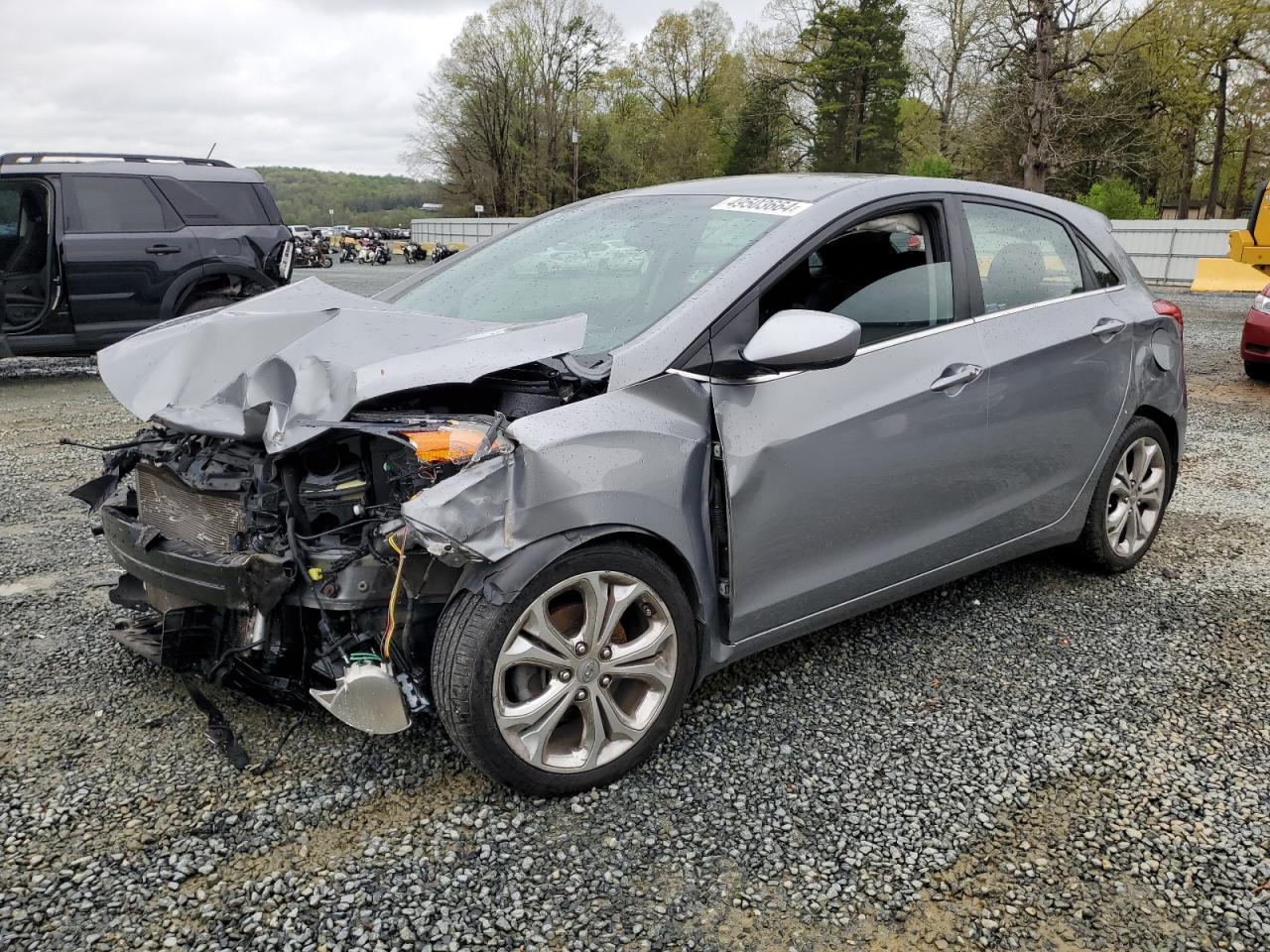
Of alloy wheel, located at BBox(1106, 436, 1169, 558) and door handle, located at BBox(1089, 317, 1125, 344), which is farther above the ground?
door handle, located at BBox(1089, 317, 1125, 344)

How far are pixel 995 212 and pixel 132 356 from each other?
305cm

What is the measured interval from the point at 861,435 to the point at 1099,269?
178cm

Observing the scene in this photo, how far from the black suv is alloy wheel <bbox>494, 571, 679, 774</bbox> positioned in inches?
326

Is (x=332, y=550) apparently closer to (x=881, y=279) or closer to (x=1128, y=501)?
(x=881, y=279)

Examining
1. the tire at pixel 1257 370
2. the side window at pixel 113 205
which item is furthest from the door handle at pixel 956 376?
the side window at pixel 113 205

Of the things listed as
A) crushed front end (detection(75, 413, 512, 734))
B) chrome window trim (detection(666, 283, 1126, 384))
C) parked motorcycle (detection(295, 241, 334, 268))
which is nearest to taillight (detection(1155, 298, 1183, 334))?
chrome window trim (detection(666, 283, 1126, 384))

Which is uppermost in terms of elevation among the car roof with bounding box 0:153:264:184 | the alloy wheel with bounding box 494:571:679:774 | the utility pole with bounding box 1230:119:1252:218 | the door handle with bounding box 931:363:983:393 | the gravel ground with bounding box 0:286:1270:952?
the utility pole with bounding box 1230:119:1252:218

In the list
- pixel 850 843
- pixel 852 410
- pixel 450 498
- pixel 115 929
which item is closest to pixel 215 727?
pixel 115 929

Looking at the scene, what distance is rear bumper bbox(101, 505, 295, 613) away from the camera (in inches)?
101

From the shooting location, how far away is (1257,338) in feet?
30.4

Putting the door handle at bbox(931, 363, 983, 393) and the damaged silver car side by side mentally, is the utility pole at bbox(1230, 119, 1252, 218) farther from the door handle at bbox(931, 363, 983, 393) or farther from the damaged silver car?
the door handle at bbox(931, 363, 983, 393)

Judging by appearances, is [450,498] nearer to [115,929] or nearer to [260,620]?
[260,620]

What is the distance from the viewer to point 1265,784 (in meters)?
2.84

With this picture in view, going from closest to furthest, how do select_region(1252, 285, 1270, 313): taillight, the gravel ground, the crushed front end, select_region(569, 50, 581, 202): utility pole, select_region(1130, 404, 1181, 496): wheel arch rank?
the gravel ground
the crushed front end
select_region(1130, 404, 1181, 496): wheel arch
select_region(1252, 285, 1270, 313): taillight
select_region(569, 50, 581, 202): utility pole
